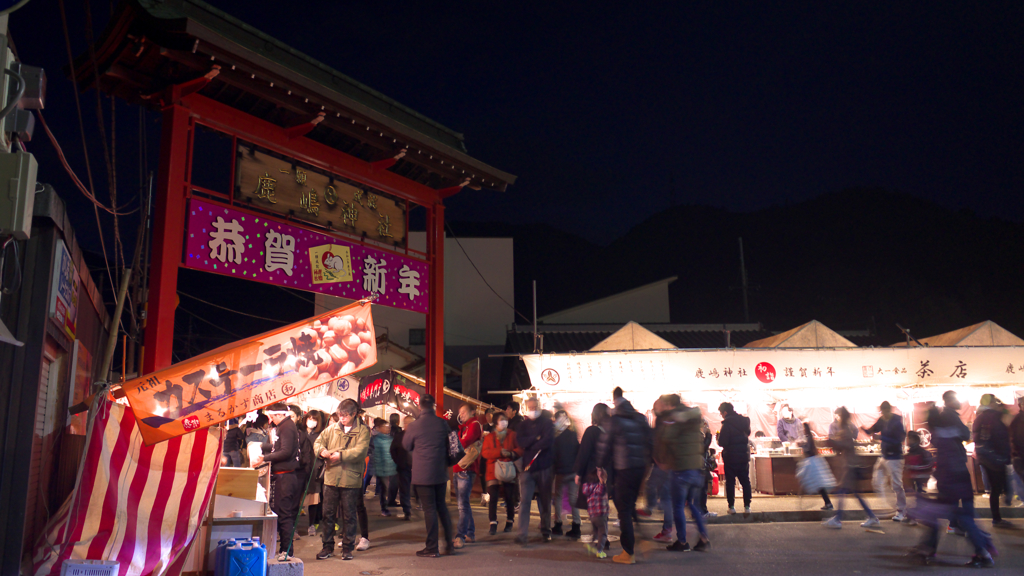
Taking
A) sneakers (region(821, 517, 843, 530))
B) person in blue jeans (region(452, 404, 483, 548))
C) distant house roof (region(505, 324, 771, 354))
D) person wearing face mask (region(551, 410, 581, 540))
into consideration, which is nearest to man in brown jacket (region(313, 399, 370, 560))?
person in blue jeans (region(452, 404, 483, 548))

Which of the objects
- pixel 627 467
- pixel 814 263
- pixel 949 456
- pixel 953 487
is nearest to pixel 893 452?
pixel 949 456

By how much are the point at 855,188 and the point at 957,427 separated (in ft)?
142

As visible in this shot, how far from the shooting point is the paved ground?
23.5ft

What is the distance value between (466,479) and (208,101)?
6798mm

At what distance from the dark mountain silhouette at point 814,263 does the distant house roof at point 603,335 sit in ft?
12.2

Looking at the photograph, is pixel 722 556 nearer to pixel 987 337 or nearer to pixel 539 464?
pixel 539 464

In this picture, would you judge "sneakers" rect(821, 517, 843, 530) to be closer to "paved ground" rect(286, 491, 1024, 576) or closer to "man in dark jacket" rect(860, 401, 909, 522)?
"paved ground" rect(286, 491, 1024, 576)

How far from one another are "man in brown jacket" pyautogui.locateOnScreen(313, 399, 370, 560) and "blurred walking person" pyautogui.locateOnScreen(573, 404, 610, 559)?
2838mm

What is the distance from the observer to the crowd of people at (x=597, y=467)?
760cm

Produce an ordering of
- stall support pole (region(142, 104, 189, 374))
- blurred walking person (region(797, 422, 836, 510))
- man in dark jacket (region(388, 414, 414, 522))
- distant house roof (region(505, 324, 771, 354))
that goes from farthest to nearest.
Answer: distant house roof (region(505, 324, 771, 354))
man in dark jacket (region(388, 414, 414, 522))
blurred walking person (region(797, 422, 836, 510))
stall support pole (region(142, 104, 189, 374))

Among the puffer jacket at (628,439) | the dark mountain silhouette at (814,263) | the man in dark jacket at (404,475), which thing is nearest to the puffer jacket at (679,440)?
the puffer jacket at (628,439)

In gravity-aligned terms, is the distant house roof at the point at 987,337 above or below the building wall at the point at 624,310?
below

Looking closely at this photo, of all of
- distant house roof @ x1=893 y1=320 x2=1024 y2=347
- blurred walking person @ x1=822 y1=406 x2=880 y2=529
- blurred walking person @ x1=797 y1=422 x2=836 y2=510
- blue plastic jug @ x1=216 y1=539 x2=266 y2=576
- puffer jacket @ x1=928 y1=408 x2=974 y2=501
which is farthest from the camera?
distant house roof @ x1=893 y1=320 x2=1024 y2=347

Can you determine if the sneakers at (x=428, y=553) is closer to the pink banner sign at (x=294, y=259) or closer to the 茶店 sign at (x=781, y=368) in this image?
the pink banner sign at (x=294, y=259)
